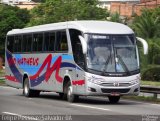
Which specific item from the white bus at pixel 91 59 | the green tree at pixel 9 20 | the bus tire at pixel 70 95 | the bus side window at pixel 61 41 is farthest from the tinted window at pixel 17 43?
the green tree at pixel 9 20

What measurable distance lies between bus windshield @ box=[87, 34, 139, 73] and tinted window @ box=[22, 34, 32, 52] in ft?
21.9

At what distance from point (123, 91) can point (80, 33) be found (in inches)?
111

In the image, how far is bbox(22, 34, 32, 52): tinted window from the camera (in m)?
29.4

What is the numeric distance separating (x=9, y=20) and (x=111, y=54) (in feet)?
267

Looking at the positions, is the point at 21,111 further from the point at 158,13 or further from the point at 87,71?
the point at 158,13

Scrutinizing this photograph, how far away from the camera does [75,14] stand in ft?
252

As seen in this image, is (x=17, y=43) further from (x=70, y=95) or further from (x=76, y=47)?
(x=76, y=47)

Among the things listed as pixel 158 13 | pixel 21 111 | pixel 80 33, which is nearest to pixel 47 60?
pixel 80 33

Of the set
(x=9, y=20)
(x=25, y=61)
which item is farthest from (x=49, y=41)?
(x=9, y=20)

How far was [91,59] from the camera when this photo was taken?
23078mm

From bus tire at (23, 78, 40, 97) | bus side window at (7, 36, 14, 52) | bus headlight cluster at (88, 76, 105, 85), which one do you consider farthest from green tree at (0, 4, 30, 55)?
bus headlight cluster at (88, 76, 105, 85)

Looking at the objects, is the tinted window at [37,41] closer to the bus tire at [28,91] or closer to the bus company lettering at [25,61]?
the bus company lettering at [25,61]

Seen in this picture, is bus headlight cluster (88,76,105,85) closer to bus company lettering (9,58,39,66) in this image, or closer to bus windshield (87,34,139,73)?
bus windshield (87,34,139,73)

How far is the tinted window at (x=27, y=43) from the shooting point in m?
29.4
